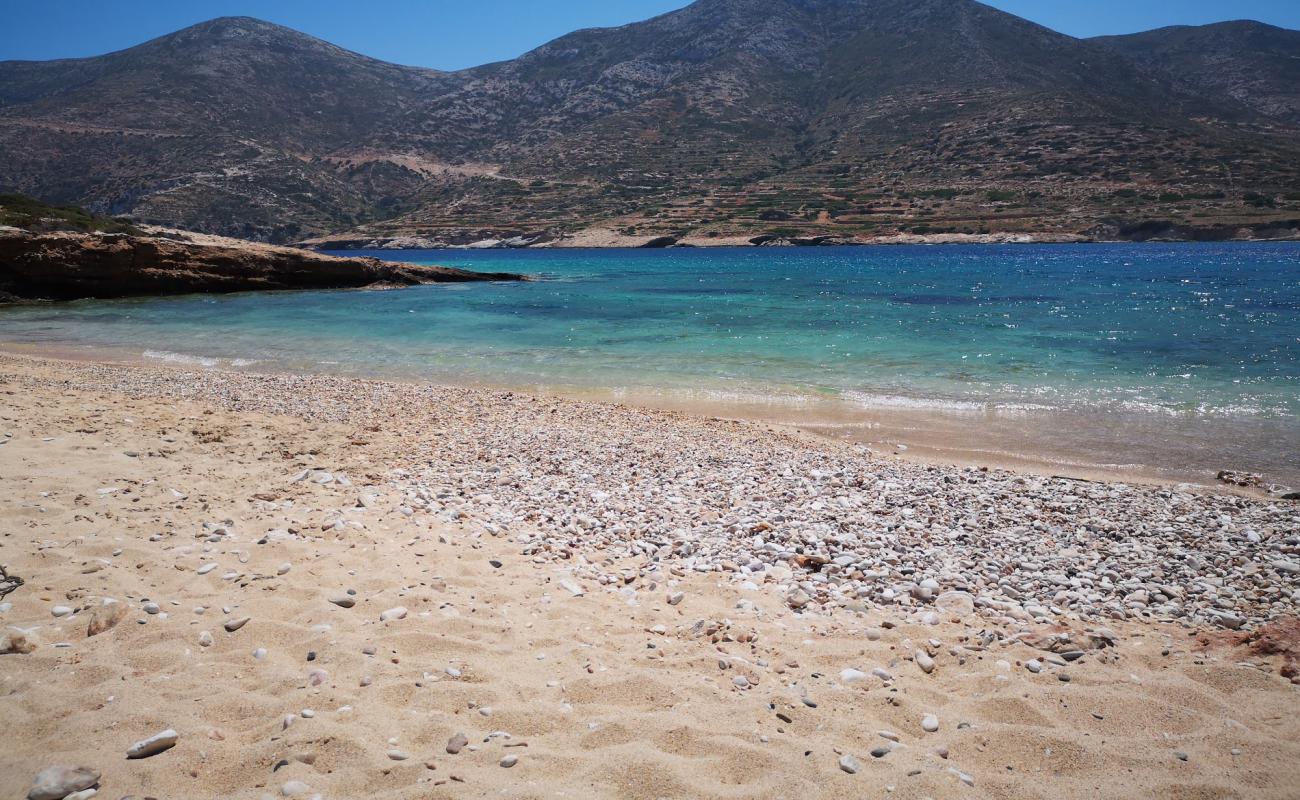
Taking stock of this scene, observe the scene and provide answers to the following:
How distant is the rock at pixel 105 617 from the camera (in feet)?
14.1

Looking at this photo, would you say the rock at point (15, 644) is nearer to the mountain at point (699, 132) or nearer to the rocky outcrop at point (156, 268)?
the rocky outcrop at point (156, 268)

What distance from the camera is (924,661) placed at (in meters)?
4.35

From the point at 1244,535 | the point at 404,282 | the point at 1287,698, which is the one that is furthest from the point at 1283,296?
the point at 404,282

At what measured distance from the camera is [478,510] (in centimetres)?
683

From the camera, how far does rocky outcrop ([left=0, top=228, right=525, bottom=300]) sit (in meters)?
30.8

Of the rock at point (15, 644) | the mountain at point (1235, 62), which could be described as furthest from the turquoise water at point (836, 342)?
the mountain at point (1235, 62)

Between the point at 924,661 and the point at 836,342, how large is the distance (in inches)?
679

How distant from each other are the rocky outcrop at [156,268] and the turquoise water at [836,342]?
74.3 inches

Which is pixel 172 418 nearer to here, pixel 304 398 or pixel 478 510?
pixel 304 398

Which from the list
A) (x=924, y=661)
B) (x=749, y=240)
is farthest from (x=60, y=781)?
(x=749, y=240)

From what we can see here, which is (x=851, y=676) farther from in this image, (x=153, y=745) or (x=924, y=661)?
(x=153, y=745)

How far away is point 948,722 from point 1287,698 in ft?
6.85

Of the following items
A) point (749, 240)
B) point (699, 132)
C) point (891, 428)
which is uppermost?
point (699, 132)

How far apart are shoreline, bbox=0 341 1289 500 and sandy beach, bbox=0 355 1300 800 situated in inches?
43.7
